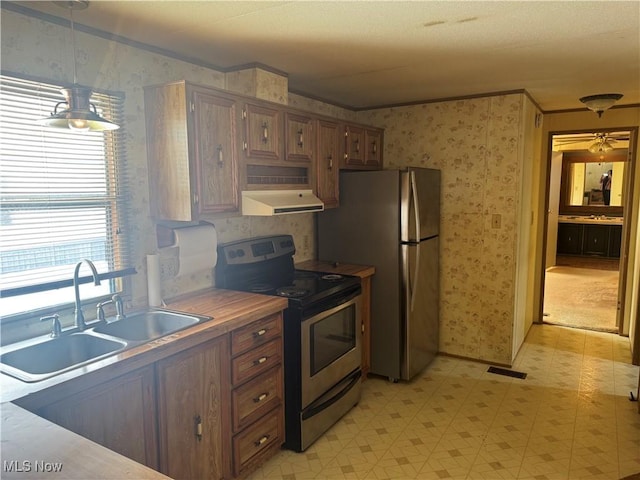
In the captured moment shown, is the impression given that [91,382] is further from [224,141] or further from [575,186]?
[575,186]

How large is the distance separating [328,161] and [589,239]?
8.05 meters

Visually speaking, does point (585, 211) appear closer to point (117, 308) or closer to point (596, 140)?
point (596, 140)

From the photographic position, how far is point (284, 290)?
287 cm

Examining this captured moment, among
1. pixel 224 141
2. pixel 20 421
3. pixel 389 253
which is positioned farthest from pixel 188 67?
pixel 20 421

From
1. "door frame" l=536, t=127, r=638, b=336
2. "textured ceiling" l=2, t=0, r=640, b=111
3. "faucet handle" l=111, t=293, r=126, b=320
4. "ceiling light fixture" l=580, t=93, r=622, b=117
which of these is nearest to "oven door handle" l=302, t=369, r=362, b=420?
"faucet handle" l=111, t=293, r=126, b=320

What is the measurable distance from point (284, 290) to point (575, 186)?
903cm

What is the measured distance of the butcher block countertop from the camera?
1090 millimetres

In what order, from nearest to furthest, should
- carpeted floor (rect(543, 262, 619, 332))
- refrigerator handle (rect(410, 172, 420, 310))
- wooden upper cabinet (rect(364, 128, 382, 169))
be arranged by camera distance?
refrigerator handle (rect(410, 172, 420, 310)), wooden upper cabinet (rect(364, 128, 382, 169)), carpeted floor (rect(543, 262, 619, 332))

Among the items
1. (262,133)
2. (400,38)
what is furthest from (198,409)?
(400,38)

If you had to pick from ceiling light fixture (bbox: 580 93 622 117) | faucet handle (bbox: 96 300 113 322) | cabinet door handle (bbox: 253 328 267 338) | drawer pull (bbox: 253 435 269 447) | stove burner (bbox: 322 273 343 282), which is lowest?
drawer pull (bbox: 253 435 269 447)

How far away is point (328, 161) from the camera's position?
344cm

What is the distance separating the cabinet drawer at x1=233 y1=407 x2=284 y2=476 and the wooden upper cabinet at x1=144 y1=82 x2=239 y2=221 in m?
1.19

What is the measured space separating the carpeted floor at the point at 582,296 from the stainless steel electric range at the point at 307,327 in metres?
3.24

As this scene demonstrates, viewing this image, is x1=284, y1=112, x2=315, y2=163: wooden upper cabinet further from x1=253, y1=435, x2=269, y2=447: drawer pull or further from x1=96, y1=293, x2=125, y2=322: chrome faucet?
x1=253, y1=435, x2=269, y2=447: drawer pull
